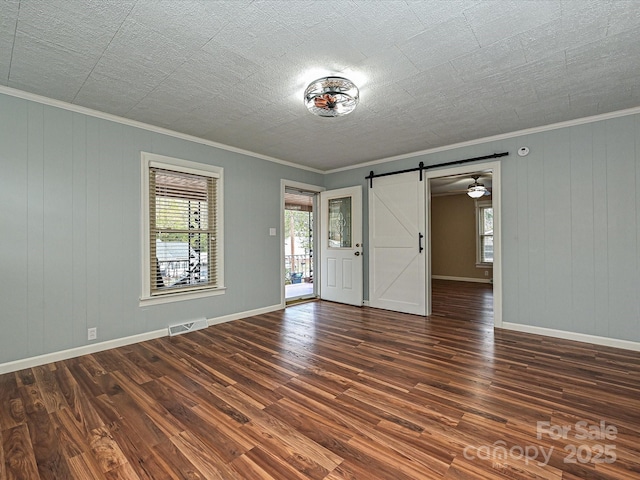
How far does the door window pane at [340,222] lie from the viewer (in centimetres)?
575

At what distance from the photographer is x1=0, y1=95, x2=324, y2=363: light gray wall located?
9.21ft

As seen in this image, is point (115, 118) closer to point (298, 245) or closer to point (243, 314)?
point (243, 314)

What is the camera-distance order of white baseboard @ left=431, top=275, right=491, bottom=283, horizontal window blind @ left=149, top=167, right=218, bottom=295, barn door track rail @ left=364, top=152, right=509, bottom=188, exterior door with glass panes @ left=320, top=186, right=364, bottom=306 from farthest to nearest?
1. white baseboard @ left=431, top=275, right=491, bottom=283
2. exterior door with glass panes @ left=320, top=186, right=364, bottom=306
3. barn door track rail @ left=364, top=152, right=509, bottom=188
4. horizontal window blind @ left=149, top=167, right=218, bottom=295

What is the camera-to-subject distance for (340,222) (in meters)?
5.87

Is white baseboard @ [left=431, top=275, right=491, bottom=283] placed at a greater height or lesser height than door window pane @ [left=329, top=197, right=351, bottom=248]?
lesser

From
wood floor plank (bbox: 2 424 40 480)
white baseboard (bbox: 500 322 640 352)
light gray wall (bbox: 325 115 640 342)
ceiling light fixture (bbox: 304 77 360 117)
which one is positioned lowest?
wood floor plank (bbox: 2 424 40 480)

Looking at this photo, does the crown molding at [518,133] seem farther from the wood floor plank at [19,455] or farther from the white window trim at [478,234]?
the wood floor plank at [19,455]

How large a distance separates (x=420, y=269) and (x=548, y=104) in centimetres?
264

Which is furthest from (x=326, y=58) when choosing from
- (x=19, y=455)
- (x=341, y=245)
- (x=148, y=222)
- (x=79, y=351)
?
(x=341, y=245)

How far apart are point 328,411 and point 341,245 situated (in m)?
3.91

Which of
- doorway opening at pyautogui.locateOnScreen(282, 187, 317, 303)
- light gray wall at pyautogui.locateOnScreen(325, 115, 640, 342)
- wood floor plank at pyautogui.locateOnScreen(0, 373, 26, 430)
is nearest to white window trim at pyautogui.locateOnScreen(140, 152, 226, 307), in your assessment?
wood floor plank at pyautogui.locateOnScreen(0, 373, 26, 430)

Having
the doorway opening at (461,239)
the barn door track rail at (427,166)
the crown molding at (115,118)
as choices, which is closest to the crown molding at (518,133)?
the barn door track rail at (427,166)

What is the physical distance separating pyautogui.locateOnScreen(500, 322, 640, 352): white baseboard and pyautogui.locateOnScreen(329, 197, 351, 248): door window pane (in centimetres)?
289

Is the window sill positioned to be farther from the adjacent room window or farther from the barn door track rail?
the adjacent room window
